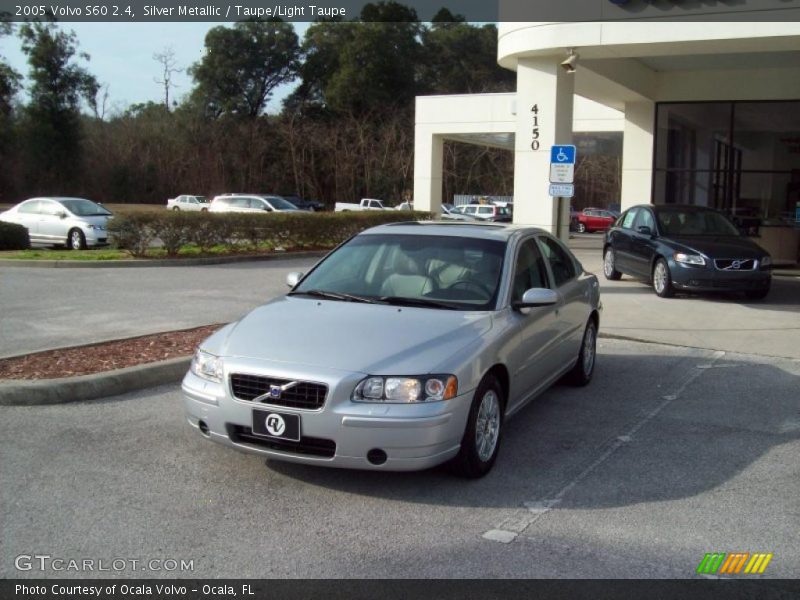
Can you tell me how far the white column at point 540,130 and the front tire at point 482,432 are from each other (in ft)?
31.1

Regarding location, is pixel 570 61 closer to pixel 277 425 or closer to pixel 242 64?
pixel 277 425

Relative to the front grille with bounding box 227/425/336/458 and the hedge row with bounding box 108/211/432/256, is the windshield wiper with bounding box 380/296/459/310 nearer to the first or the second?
the front grille with bounding box 227/425/336/458

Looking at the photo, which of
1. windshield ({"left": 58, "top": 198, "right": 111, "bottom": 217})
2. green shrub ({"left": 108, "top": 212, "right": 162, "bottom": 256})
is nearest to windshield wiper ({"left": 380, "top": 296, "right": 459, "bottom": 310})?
green shrub ({"left": 108, "top": 212, "right": 162, "bottom": 256})

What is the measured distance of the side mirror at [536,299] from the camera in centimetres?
585

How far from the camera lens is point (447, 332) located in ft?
17.2

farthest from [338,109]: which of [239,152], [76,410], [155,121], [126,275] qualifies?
[76,410]

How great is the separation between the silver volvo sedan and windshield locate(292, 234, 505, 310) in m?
0.01

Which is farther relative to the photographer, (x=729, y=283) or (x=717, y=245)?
(x=717, y=245)

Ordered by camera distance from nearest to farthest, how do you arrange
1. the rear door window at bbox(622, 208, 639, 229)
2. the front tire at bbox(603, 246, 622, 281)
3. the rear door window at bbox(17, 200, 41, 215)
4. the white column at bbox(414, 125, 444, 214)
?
the rear door window at bbox(622, 208, 639, 229) → the front tire at bbox(603, 246, 622, 281) → the rear door window at bbox(17, 200, 41, 215) → the white column at bbox(414, 125, 444, 214)

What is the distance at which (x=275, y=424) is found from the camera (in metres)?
4.79

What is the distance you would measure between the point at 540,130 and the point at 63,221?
13.3 metres

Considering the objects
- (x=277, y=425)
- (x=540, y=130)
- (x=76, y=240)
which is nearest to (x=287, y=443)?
(x=277, y=425)

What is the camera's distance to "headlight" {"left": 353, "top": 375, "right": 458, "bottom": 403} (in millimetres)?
4723
